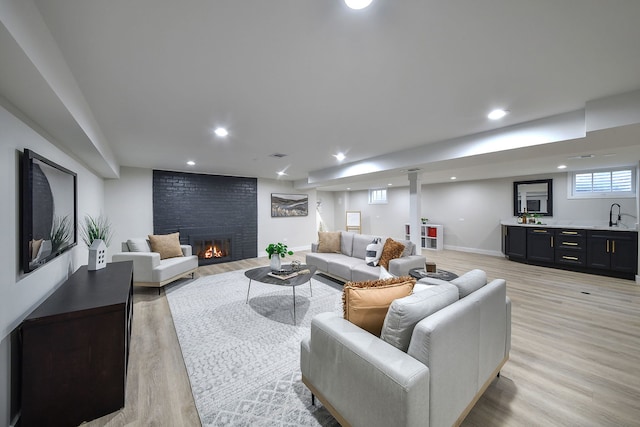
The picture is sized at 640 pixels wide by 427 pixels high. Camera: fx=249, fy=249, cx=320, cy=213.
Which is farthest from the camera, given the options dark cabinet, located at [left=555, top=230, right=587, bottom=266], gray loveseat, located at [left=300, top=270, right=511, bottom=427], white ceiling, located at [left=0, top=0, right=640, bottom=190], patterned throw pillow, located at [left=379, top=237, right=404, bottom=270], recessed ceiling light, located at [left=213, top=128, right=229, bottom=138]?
dark cabinet, located at [left=555, top=230, right=587, bottom=266]

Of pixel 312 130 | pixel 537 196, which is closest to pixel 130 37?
pixel 312 130

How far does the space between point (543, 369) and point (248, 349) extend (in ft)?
8.38

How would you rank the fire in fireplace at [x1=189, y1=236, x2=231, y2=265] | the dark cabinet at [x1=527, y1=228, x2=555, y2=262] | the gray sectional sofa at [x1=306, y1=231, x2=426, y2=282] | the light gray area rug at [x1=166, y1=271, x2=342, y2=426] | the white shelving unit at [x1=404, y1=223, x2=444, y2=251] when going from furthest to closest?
the white shelving unit at [x1=404, y1=223, x2=444, y2=251] < the fire in fireplace at [x1=189, y1=236, x2=231, y2=265] < the dark cabinet at [x1=527, y1=228, x2=555, y2=262] < the gray sectional sofa at [x1=306, y1=231, x2=426, y2=282] < the light gray area rug at [x1=166, y1=271, x2=342, y2=426]

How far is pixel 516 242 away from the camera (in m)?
6.04

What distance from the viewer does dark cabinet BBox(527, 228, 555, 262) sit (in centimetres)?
549

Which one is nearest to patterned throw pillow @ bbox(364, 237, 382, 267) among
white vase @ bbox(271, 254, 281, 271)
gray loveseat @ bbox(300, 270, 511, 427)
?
white vase @ bbox(271, 254, 281, 271)

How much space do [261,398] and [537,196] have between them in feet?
25.4

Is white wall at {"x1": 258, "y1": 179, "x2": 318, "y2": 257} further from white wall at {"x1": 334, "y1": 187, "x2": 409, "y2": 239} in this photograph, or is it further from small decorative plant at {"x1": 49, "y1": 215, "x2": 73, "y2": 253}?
small decorative plant at {"x1": 49, "y1": 215, "x2": 73, "y2": 253}

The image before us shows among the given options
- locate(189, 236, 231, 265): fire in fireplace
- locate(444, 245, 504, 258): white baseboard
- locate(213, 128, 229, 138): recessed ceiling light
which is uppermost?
locate(213, 128, 229, 138): recessed ceiling light

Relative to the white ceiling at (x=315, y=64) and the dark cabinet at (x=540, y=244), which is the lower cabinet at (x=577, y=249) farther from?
the white ceiling at (x=315, y=64)

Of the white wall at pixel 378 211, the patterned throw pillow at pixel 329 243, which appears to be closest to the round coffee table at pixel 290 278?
the patterned throw pillow at pixel 329 243

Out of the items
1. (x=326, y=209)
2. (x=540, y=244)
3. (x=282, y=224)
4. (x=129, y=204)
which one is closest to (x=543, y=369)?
(x=540, y=244)

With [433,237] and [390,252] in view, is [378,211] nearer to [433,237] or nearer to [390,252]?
[433,237]

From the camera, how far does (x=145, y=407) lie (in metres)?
1.70
